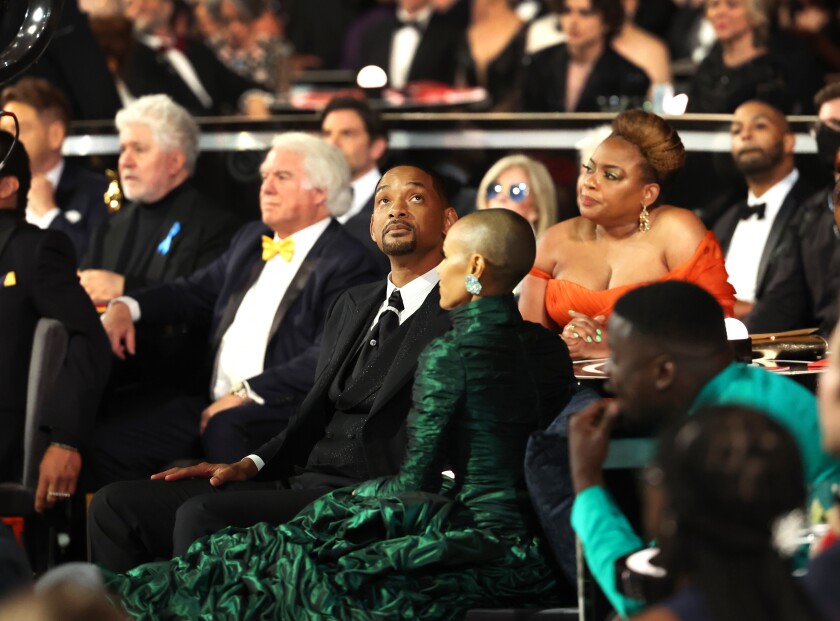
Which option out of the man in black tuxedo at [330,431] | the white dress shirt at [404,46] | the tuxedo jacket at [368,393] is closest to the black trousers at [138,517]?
the man in black tuxedo at [330,431]

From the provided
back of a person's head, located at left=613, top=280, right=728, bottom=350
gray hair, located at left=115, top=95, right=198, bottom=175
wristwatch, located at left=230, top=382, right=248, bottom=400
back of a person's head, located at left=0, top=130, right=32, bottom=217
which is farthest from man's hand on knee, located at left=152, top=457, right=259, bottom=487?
gray hair, located at left=115, top=95, right=198, bottom=175

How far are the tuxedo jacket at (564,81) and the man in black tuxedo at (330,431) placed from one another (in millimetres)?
3970

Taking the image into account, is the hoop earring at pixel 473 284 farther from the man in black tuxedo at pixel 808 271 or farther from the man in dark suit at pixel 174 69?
the man in dark suit at pixel 174 69

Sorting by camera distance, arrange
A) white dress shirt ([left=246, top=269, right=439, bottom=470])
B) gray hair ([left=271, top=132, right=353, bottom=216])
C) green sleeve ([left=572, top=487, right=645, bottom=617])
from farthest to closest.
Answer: gray hair ([left=271, top=132, right=353, bottom=216]), white dress shirt ([left=246, top=269, right=439, bottom=470]), green sleeve ([left=572, top=487, right=645, bottom=617])

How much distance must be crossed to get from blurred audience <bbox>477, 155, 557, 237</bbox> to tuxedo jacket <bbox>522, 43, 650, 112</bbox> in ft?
6.68

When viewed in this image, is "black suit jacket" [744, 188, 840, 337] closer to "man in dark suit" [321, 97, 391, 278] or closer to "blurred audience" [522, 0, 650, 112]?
"man in dark suit" [321, 97, 391, 278]

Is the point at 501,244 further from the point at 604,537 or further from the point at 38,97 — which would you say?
the point at 38,97

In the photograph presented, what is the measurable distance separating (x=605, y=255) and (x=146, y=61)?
4686mm

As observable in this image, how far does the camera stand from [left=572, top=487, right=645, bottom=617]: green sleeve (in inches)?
114

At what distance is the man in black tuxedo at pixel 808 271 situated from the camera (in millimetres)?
5797

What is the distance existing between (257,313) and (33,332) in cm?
85

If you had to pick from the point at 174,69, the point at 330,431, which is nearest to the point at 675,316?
the point at 330,431

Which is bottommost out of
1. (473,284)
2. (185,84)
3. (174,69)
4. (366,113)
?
(473,284)

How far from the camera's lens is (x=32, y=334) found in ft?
16.9
